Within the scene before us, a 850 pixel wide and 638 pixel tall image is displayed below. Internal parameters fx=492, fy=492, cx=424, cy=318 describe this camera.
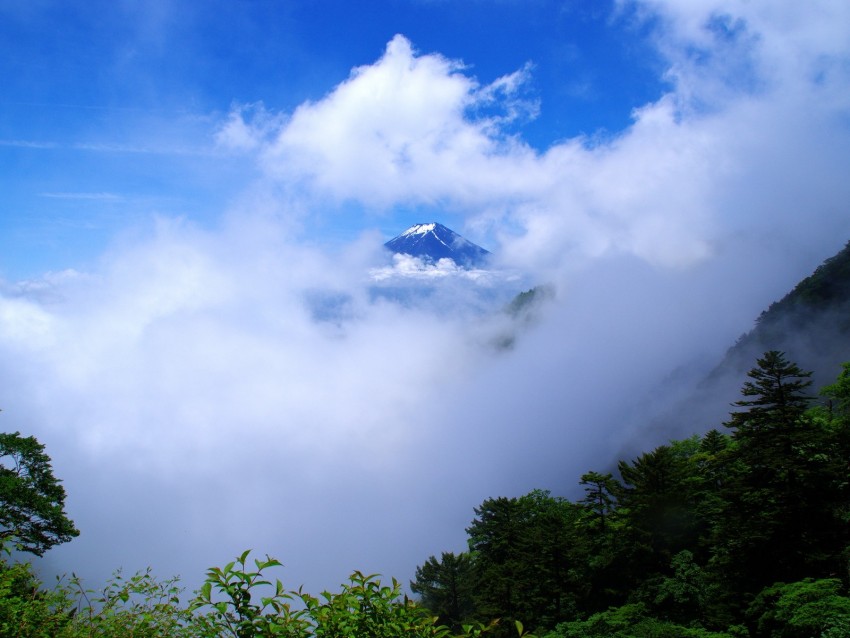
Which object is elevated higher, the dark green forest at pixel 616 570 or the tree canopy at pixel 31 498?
the tree canopy at pixel 31 498

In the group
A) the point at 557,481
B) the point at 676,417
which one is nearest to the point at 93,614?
the point at 676,417

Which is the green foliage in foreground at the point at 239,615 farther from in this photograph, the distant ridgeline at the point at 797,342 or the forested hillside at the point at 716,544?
the distant ridgeline at the point at 797,342

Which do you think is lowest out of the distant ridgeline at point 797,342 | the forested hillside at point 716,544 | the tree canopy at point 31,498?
the forested hillside at point 716,544

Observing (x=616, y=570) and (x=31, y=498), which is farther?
(x=616, y=570)

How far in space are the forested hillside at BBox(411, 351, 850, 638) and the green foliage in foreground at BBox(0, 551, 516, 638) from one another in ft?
21.7

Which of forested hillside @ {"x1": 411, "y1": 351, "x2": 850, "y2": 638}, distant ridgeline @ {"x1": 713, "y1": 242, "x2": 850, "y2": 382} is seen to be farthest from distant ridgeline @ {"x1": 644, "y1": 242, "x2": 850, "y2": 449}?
forested hillside @ {"x1": 411, "y1": 351, "x2": 850, "y2": 638}

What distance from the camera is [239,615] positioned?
443cm

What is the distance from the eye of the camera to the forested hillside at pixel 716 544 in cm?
1805

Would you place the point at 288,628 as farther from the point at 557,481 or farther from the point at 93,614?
the point at 557,481

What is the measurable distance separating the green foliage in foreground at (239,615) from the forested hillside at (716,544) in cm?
660

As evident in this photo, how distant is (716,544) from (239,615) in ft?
89.9

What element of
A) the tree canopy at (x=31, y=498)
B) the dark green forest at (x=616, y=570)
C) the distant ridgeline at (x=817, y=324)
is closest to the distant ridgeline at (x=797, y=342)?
the distant ridgeline at (x=817, y=324)

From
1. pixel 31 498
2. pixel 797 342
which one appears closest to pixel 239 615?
pixel 31 498

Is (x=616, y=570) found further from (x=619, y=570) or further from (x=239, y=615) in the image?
(x=239, y=615)
